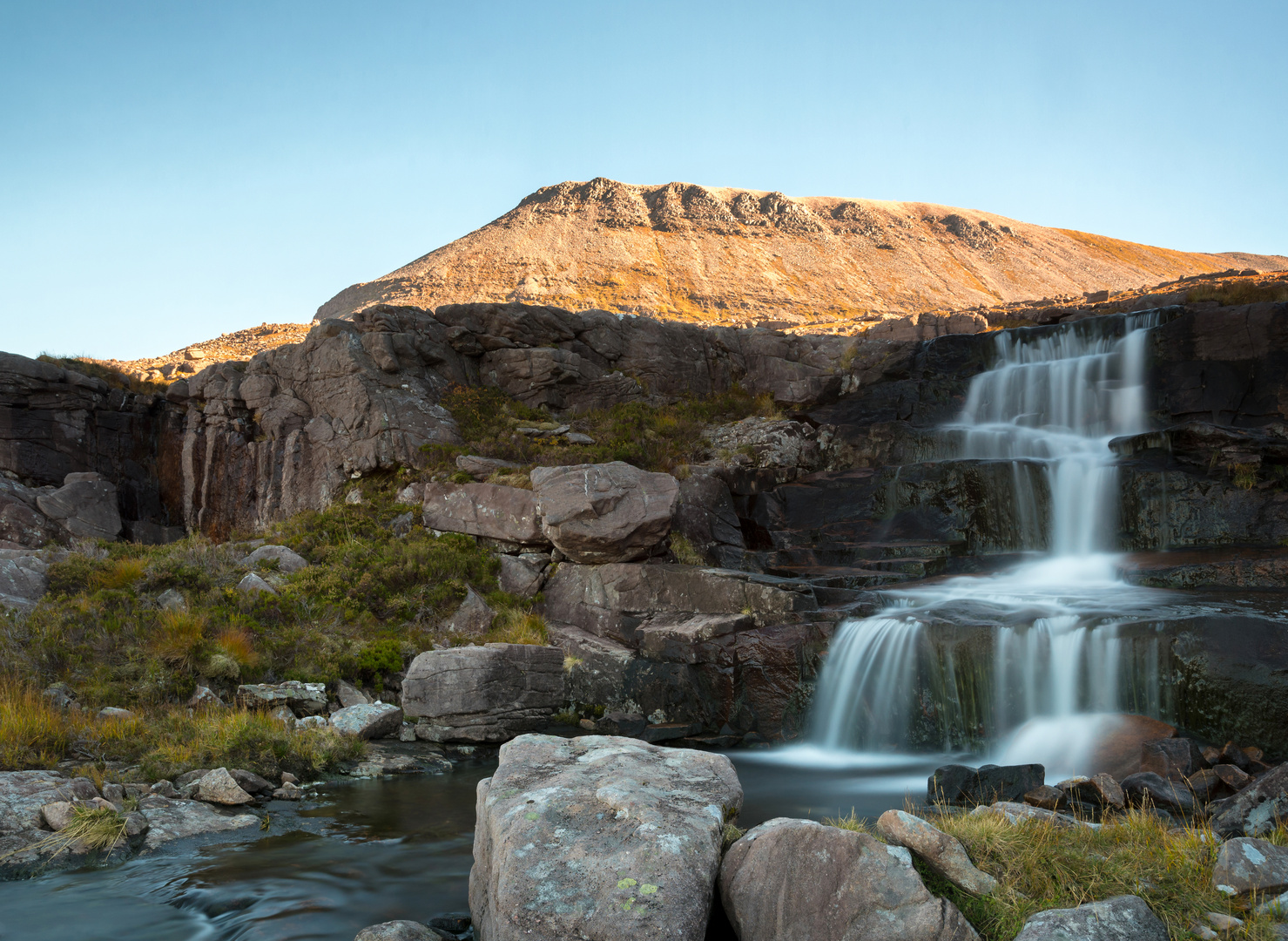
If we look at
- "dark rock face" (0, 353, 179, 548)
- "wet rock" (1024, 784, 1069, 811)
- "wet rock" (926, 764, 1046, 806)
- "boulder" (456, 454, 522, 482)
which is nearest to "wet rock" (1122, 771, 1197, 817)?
"wet rock" (1024, 784, 1069, 811)

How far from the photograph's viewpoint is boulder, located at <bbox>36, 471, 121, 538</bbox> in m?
19.9

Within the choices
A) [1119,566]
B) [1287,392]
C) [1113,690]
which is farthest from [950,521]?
[1287,392]

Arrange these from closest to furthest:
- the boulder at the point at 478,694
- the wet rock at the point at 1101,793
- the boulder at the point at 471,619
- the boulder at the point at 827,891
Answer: the boulder at the point at 827,891, the wet rock at the point at 1101,793, the boulder at the point at 478,694, the boulder at the point at 471,619

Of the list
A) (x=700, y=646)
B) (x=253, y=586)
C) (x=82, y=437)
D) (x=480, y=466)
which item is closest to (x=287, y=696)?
(x=253, y=586)

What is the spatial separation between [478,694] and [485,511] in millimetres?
5688

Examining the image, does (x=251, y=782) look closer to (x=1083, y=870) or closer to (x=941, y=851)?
(x=941, y=851)

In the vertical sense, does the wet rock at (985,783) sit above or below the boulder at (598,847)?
below

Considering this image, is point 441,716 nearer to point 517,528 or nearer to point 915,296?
point 517,528

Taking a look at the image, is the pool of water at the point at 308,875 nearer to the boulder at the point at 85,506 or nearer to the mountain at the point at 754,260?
the boulder at the point at 85,506

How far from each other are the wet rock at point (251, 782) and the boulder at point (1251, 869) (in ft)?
28.4

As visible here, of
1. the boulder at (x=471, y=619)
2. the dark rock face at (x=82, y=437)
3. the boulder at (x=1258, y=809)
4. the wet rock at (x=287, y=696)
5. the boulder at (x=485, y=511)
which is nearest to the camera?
the boulder at (x=1258, y=809)

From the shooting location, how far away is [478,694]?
11.5 metres

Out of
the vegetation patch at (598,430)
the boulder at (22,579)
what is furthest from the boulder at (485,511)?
the boulder at (22,579)

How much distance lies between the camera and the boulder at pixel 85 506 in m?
19.9
